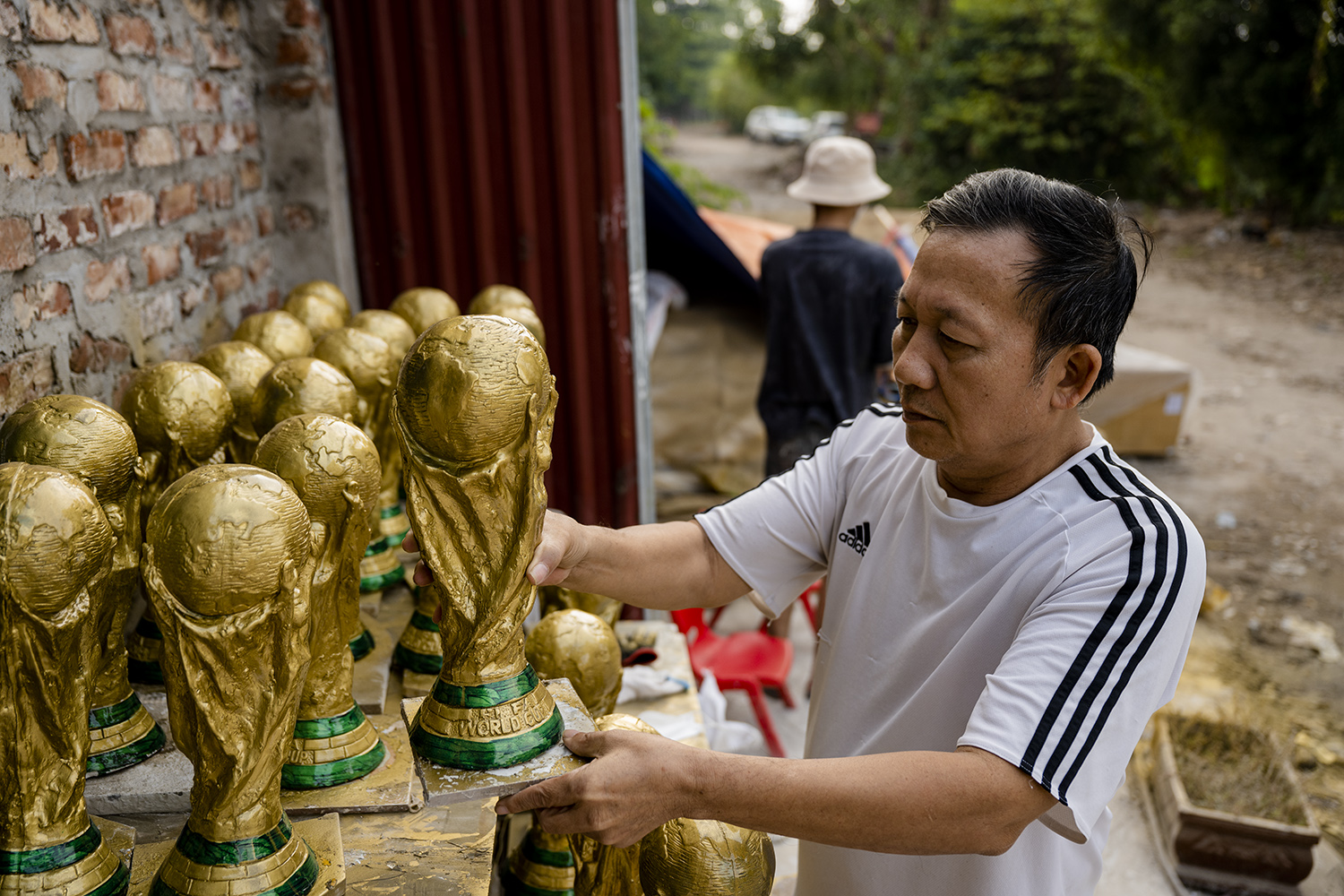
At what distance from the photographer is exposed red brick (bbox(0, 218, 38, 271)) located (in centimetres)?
153

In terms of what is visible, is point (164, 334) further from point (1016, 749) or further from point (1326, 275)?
point (1326, 275)

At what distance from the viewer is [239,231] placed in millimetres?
2477

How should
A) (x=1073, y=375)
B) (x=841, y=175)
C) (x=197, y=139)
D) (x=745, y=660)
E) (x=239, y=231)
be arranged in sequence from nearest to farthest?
(x=1073, y=375) → (x=197, y=139) → (x=239, y=231) → (x=745, y=660) → (x=841, y=175)

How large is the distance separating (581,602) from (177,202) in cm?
127

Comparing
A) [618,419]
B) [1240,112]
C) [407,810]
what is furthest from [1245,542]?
[1240,112]

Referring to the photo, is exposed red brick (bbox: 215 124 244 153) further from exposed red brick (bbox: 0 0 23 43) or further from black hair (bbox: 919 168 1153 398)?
black hair (bbox: 919 168 1153 398)

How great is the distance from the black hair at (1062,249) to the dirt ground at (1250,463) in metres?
2.82

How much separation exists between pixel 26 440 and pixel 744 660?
2.54 metres

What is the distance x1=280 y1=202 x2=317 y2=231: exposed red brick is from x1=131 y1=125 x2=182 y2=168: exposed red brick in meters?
0.61

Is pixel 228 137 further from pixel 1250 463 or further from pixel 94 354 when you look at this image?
pixel 1250 463

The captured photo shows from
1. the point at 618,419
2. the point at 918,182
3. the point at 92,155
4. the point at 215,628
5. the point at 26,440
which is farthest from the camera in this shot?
the point at 918,182

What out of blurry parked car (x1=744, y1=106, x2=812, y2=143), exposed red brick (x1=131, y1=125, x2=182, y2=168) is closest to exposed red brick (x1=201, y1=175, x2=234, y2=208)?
exposed red brick (x1=131, y1=125, x2=182, y2=168)

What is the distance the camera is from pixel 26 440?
3.56 feet

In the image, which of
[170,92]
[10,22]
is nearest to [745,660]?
[170,92]
